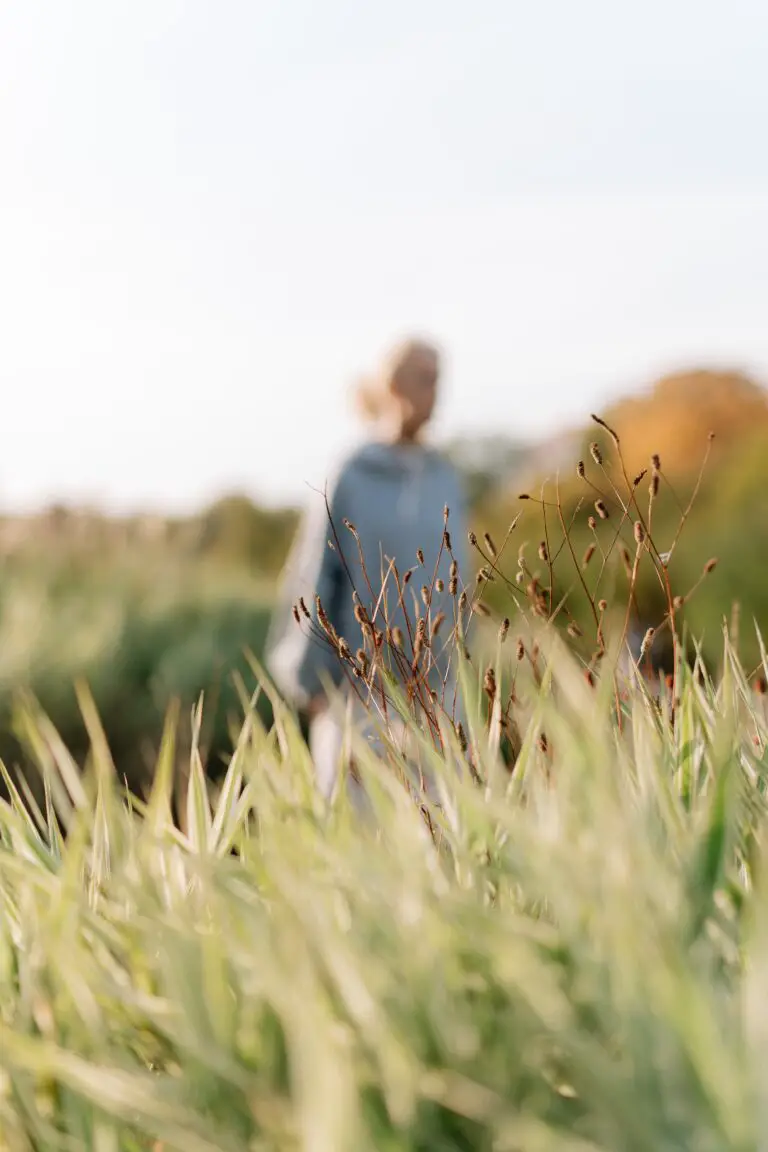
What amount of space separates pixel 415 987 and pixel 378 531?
7.85ft

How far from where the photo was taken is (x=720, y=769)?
125 cm

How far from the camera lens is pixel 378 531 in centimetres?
346

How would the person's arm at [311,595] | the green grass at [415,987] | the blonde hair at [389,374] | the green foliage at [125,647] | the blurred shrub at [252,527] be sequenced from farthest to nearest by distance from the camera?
the blurred shrub at [252,527], the green foliage at [125,647], the blonde hair at [389,374], the person's arm at [311,595], the green grass at [415,987]

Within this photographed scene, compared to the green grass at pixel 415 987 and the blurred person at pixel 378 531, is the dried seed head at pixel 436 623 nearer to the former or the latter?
the green grass at pixel 415 987

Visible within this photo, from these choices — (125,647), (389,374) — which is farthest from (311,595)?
(125,647)

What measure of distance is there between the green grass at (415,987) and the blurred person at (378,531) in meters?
1.77

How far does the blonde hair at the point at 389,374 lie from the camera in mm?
3744

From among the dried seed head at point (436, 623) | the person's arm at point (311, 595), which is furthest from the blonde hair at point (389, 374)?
the dried seed head at point (436, 623)

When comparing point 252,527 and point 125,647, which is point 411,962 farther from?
point 252,527

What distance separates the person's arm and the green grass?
Answer: 1.81 metres

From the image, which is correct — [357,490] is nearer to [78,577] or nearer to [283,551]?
[78,577]

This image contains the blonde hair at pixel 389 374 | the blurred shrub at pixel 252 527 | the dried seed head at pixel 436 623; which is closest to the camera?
the dried seed head at pixel 436 623

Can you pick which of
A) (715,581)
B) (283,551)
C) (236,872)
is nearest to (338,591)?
(236,872)

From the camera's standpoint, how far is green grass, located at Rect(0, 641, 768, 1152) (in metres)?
1.03
